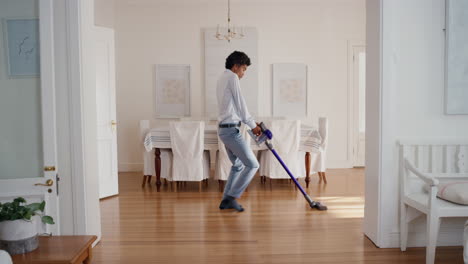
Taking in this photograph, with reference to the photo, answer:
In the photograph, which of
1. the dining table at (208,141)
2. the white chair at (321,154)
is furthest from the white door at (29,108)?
the white chair at (321,154)

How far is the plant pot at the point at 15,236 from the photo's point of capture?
167 cm

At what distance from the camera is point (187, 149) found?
5.00 m

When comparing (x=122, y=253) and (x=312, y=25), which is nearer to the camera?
(x=122, y=253)

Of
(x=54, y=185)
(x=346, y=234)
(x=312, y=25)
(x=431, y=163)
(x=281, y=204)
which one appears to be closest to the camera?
(x=54, y=185)

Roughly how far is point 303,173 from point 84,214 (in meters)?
3.15

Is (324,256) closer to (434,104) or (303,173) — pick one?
(434,104)

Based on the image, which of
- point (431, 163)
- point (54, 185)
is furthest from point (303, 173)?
point (54, 185)

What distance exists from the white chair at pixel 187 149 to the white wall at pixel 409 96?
2.40m

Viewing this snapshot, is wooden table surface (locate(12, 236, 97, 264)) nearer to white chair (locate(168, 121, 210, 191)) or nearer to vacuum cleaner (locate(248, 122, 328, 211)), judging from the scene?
vacuum cleaner (locate(248, 122, 328, 211))

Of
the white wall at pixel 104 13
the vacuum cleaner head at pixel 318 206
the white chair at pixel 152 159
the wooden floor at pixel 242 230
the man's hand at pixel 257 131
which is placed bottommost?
the wooden floor at pixel 242 230

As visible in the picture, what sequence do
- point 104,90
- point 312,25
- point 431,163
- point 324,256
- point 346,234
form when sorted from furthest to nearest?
1. point 312,25
2. point 104,90
3. point 346,234
4. point 431,163
5. point 324,256

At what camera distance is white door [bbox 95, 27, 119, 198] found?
15.4ft

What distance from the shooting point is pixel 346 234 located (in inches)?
133

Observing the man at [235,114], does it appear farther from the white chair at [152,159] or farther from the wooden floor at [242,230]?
the white chair at [152,159]
